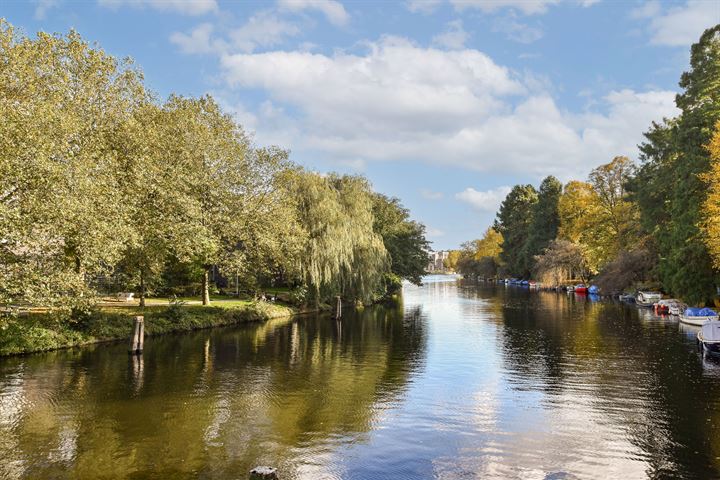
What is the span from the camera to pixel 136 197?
107ft

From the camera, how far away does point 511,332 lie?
40781 millimetres

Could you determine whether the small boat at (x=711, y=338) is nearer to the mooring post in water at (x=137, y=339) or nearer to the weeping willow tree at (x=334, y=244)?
the mooring post in water at (x=137, y=339)

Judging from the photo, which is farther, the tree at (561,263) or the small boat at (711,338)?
the tree at (561,263)

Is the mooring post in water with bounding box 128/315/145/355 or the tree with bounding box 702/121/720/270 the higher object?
the tree with bounding box 702/121/720/270

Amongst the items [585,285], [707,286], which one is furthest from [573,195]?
[707,286]

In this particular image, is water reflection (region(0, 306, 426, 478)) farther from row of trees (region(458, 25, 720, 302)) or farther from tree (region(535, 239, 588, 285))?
tree (region(535, 239, 588, 285))

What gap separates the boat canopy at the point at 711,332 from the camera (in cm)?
2730

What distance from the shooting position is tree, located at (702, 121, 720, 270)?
36188 millimetres

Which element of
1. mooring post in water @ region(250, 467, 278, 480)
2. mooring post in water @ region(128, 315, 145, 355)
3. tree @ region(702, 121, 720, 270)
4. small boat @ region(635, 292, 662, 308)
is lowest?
mooring post in water @ region(250, 467, 278, 480)

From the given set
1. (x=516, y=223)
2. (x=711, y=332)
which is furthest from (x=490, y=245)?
(x=711, y=332)

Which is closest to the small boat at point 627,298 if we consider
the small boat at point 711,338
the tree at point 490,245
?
the small boat at point 711,338

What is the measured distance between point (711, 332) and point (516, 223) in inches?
4045

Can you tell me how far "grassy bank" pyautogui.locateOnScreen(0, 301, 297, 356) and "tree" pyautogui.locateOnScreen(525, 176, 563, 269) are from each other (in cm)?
7194

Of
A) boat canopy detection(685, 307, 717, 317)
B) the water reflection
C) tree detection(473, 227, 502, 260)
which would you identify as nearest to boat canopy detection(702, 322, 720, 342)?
boat canopy detection(685, 307, 717, 317)
